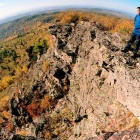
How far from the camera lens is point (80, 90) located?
4528cm

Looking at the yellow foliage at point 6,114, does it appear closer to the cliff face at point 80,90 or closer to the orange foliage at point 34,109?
the cliff face at point 80,90

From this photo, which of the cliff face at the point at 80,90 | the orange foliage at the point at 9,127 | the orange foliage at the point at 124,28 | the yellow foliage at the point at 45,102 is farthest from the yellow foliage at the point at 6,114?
the orange foliage at the point at 124,28

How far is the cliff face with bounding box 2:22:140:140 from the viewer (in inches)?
1052

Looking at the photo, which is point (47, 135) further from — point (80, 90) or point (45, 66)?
point (45, 66)

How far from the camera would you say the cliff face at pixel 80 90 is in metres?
26.7

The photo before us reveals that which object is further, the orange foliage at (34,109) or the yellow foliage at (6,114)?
the yellow foliage at (6,114)

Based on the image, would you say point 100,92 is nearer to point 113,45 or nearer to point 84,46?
point 113,45

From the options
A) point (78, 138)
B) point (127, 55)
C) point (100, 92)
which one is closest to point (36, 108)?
point (78, 138)

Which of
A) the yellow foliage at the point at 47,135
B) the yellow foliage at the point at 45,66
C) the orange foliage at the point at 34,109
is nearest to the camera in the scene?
the yellow foliage at the point at 47,135

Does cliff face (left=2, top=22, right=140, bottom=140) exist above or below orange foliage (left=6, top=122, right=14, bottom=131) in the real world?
above

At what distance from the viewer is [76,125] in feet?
138

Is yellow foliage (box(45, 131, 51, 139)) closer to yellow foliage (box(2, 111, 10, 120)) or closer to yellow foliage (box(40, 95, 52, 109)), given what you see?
yellow foliage (box(40, 95, 52, 109))

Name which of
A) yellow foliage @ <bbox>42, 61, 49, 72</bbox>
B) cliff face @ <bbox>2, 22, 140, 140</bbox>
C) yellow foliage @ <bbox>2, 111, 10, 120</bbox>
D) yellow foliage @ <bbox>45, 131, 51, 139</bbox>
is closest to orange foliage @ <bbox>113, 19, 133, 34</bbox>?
cliff face @ <bbox>2, 22, 140, 140</bbox>

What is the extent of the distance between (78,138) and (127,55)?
17915 mm
